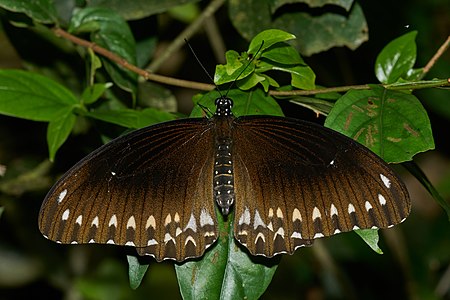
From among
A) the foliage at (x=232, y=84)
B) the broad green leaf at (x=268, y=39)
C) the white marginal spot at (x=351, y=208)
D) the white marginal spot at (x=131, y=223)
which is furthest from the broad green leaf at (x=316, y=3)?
the white marginal spot at (x=131, y=223)

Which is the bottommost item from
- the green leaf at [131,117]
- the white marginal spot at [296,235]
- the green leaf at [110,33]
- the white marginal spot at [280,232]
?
the white marginal spot at [296,235]

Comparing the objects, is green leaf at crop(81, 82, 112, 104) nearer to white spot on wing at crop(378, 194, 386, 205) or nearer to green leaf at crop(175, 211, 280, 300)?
green leaf at crop(175, 211, 280, 300)

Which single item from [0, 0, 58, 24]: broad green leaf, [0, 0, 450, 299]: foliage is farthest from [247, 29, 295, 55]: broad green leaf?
[0, 0, 58, 24]: broad green leaf

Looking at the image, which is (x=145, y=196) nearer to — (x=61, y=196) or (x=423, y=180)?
(x=61, y=196)

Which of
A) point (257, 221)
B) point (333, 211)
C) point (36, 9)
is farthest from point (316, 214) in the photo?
point (36, 9)

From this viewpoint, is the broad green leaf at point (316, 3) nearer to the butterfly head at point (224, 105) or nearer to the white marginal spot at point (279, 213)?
the butterfly head at point (224, 105)

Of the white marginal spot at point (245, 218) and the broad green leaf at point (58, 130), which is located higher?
the broad green leaf at point (58, 130)

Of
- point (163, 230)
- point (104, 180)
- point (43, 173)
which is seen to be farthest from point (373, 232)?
point (43, 173)
